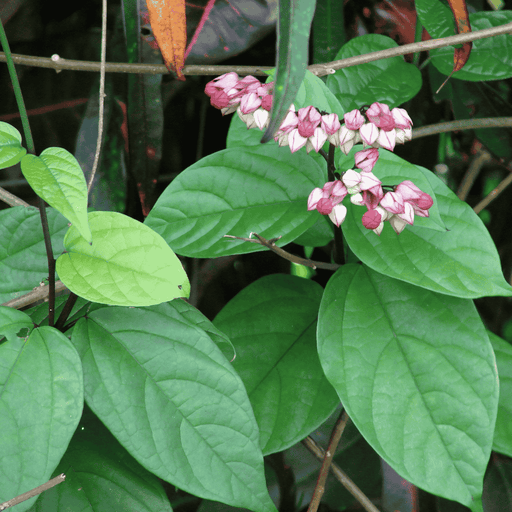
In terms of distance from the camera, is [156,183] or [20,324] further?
[156,183]

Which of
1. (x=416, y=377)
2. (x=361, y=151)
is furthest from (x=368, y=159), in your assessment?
(x=416, y=377)

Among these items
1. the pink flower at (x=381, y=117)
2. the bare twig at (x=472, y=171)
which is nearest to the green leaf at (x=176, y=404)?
the pink flower at (x=381, y=117)

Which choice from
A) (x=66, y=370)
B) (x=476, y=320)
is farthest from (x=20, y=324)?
(x=476, y=320)

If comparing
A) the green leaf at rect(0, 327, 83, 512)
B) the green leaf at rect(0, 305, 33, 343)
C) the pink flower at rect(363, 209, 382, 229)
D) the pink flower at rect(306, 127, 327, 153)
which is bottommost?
the green leaf at rect(0, 327, 83, 512)

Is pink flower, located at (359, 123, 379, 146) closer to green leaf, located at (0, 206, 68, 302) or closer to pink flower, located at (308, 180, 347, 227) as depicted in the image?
pink flower, located at (308, 180, 347, 227)

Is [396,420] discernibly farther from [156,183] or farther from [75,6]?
[75,6]

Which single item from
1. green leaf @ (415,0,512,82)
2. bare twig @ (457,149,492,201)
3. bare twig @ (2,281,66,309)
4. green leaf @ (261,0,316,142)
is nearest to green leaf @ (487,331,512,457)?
bare twig @ (457,149,492,201)
